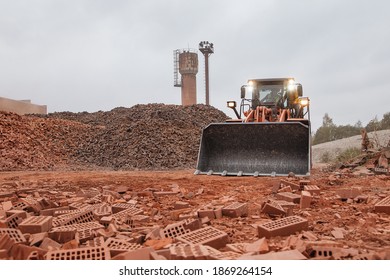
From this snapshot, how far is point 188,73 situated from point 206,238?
3007 centimetres

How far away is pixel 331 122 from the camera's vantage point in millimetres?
31297

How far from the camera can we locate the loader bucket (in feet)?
30.3

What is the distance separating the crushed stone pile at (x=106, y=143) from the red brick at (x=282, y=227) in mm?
11327

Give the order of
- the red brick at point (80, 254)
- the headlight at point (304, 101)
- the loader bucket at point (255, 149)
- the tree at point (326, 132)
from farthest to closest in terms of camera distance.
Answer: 1. the tree at point (326, 132)
2. the headlight at point (304, 101)
3. the loader bucket at point (255, 149)
4. the red brick at point (80, 254)

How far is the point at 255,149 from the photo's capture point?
9.62 m

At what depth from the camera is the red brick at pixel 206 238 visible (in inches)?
133

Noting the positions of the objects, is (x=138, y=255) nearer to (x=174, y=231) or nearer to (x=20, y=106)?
(x=174, y=231)

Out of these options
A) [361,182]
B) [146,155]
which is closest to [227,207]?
[361,182]

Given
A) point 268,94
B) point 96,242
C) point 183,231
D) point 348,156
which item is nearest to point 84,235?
point 96,242

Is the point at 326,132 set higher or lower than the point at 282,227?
higher

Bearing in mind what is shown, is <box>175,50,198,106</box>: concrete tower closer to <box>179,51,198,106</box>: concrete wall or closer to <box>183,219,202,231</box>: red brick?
<box>179,51,198,106</box>: concrete wall

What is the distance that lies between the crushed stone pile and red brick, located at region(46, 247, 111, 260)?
11.8 metres

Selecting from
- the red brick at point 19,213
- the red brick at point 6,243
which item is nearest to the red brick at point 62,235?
the red brick at point 6,243

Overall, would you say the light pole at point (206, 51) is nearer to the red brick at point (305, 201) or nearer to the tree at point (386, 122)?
the tree at point (386, 122)
